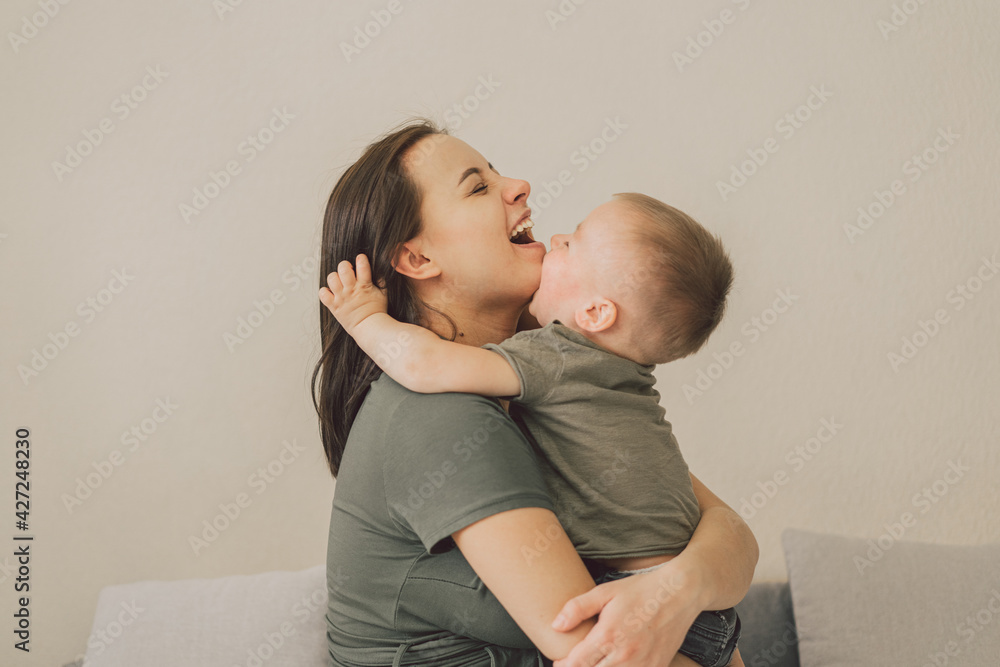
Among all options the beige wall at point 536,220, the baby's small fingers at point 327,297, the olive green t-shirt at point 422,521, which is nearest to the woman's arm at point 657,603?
the olive green t-shirt at point 422,521

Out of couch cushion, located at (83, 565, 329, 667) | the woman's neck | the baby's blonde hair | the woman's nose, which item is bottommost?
couch cushion, located at (83, 565, 329, 667)

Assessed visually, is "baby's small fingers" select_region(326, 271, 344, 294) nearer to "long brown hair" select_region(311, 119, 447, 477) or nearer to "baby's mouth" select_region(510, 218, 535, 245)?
"long brown hair" select_region(311, 119, 447, 477)

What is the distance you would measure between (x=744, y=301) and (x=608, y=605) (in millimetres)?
1483

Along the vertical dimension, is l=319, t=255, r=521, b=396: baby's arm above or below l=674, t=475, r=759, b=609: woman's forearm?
below

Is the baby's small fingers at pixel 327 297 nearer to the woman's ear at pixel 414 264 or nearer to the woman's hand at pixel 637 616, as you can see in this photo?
the woman's ear at pixel 414 264

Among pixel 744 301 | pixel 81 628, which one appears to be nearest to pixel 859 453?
pixel 744 301

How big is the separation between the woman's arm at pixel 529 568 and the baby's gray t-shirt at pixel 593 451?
6.0 inches

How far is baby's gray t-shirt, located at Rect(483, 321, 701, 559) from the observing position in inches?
41.5

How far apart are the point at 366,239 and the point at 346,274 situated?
72 millimetres

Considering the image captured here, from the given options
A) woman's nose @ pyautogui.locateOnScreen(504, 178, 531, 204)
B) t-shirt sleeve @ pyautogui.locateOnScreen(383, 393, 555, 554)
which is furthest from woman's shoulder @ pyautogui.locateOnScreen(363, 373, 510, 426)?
woman's nose @ pyautogui.locateOnScreen(504, 178, 531, 204)

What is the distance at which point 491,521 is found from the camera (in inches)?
35.1

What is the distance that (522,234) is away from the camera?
52.9 inches

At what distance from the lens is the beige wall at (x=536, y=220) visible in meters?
2.00

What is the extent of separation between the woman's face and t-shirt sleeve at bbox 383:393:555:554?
31 cm
